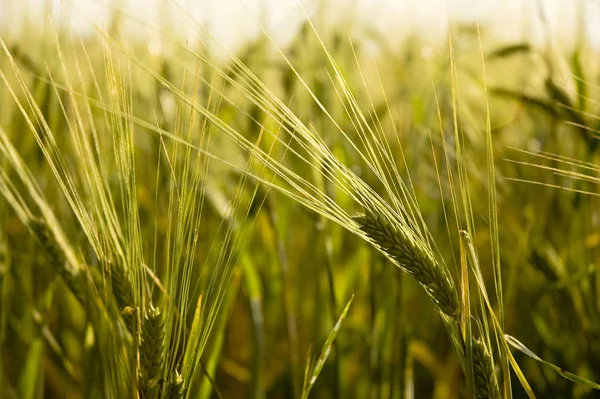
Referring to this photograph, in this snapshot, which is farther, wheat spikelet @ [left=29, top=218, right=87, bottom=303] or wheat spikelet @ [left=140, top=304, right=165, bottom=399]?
wheat spikelet @ [left=29, top=218, right=87, bottom=303]

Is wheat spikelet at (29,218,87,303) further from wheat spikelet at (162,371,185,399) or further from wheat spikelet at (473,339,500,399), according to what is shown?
wheat spikelet at (473,339,500,399)

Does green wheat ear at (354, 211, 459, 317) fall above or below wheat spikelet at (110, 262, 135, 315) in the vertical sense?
above

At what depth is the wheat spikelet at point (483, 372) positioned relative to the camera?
402 mm

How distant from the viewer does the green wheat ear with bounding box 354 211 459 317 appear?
0.40 meters

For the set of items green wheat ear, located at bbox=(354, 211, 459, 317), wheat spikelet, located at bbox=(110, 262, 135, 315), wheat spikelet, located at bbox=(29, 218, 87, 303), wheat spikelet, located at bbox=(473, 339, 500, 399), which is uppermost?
green wheat ear, located at bbox=(354, 211, 459, 317)

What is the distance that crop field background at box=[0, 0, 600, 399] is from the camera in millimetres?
455

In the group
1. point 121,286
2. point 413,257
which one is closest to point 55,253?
point 121,286

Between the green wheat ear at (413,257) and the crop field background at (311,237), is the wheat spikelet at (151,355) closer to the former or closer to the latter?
the crop field background at (311,237)

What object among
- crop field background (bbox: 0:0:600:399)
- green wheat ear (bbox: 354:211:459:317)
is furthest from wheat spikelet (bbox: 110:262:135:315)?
green wheat ear (bbox: 354:211:459:317)

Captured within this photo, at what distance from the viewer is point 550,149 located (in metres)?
1.06

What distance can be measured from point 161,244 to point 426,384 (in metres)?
0.53

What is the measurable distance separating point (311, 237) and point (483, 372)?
63cm

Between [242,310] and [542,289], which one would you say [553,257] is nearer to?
[542,289]

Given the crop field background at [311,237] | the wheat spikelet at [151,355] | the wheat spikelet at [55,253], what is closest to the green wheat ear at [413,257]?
the crop field background at [311,237]
